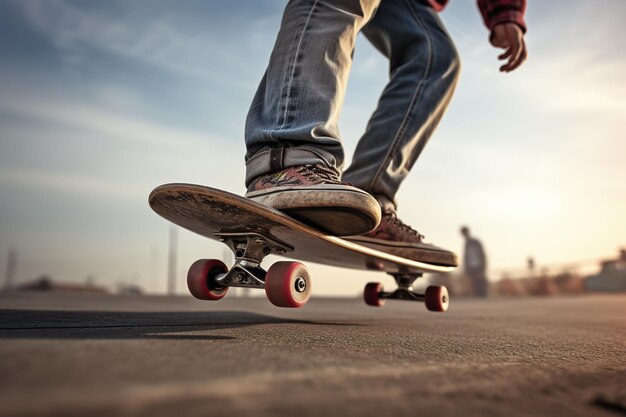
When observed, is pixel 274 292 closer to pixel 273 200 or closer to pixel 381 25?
pixel 273 200

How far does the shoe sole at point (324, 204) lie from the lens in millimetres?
1402

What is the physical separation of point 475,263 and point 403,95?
32.0 ft

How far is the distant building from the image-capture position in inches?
655

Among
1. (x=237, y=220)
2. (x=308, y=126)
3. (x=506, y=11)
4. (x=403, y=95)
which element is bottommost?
(x=237, y=220)

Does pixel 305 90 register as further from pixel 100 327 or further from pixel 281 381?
pixel 281 381

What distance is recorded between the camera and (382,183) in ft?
6.71

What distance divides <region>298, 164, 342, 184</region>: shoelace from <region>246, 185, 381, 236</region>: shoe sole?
0.05 metres

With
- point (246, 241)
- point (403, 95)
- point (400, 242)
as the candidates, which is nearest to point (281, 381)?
point (246, 241)

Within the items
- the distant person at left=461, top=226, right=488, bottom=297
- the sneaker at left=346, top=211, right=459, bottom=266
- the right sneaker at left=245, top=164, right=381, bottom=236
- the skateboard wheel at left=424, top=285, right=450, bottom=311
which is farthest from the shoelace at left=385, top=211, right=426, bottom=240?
the distant person at left=461, top=226, right=488, bottom=297

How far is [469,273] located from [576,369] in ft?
35.7

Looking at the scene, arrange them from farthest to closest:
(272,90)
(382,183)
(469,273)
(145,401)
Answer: (469,273), (382,183), (272,90), (145,401)

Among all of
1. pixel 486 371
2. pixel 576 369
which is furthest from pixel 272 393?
pixel 576 369

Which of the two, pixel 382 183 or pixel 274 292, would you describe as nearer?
pixel 274 292

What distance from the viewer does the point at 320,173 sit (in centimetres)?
150
